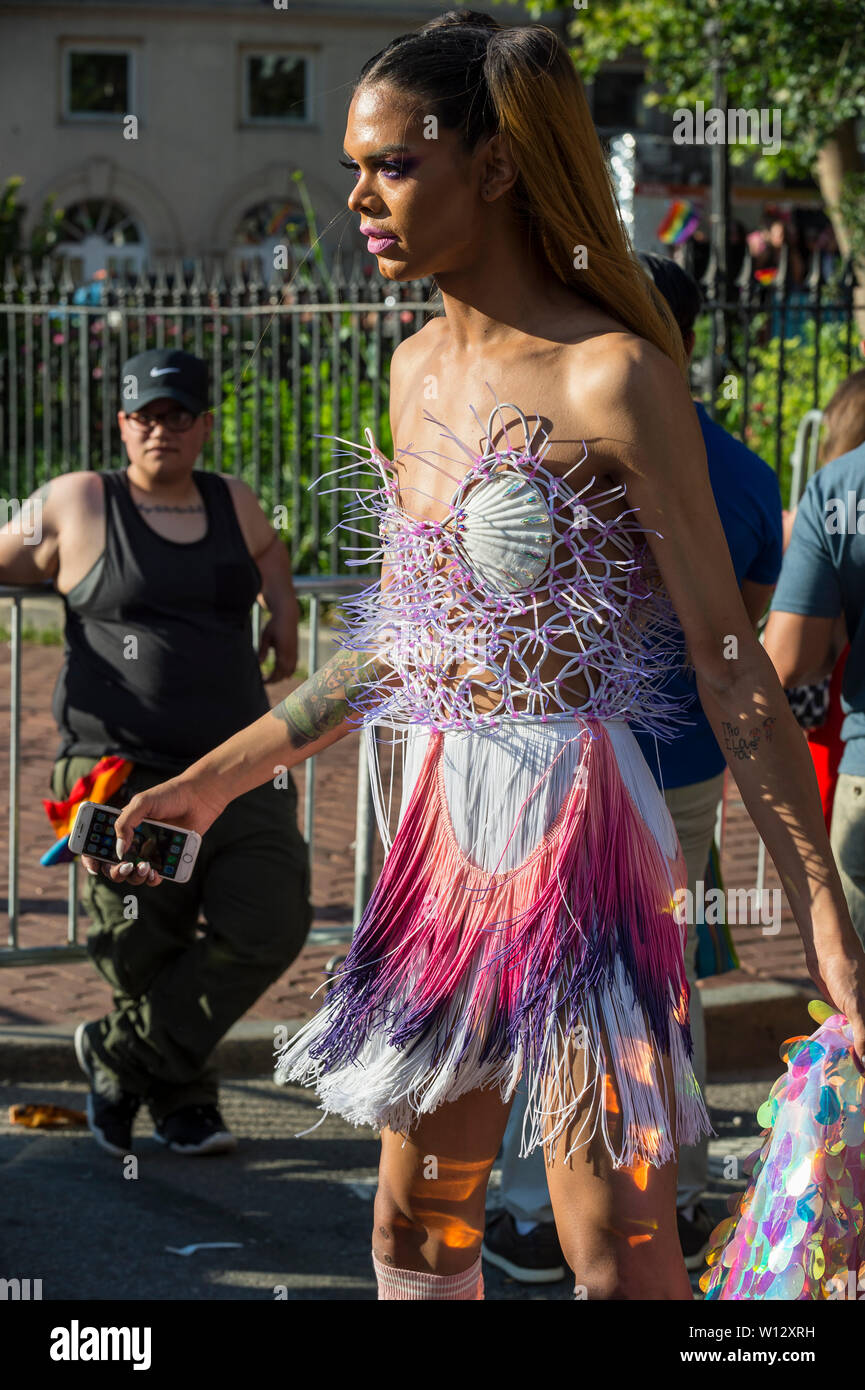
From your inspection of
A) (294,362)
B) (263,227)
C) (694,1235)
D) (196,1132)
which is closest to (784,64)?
(294,362)

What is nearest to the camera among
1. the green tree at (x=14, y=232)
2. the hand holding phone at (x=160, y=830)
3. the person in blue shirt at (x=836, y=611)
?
the hand holding phone at (x=160, y=830)

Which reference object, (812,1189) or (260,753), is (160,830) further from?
(812,1189)

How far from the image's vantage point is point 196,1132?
14.9 ft

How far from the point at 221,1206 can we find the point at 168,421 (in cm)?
204

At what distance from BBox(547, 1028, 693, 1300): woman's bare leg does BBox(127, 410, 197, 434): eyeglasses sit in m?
2.81

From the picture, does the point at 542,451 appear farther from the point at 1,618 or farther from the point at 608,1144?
the point at 1,618

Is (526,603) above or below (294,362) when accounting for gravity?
below

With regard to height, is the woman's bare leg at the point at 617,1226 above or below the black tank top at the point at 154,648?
below

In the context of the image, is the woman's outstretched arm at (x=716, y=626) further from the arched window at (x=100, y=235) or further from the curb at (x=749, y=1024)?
the arched window at (x=100, y=235)

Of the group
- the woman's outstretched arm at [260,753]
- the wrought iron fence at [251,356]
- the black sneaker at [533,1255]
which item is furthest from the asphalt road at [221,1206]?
the wrought iron fence at [251,356]

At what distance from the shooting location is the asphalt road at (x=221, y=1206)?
3814 millimetres

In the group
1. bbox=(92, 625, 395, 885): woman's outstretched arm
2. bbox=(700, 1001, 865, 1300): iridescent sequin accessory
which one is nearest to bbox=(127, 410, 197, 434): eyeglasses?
bbox=(92, 625, 395, 885): woman's outstretched arm

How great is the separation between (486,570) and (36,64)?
99.9 feet

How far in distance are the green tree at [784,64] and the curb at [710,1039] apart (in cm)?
619
